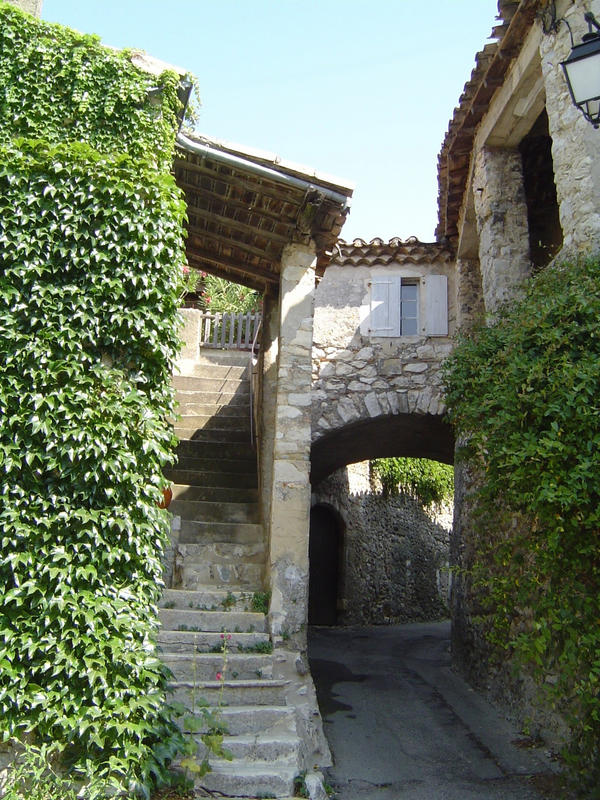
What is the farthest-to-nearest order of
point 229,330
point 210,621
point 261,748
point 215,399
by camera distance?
1. point 229,330
2. point 215,399
3. point 210,621
4. point 261,748

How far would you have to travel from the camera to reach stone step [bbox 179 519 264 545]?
7.15 m

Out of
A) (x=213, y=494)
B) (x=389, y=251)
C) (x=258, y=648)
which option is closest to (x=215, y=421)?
(x=213, y=494)

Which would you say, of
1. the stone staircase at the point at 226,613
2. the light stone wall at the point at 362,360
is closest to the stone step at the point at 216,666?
the stone staircase at the point at 226,613

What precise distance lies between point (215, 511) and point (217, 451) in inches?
52.9

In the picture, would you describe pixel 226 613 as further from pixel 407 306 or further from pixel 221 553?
pixel 407 306

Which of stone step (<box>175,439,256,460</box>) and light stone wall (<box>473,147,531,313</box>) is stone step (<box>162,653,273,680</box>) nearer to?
stone step (<box>175,439,256,460</box>)

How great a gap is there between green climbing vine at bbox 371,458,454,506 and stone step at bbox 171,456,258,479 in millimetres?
7014

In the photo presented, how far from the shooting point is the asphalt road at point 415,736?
17.1ft

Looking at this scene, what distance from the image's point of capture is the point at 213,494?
8070 mm

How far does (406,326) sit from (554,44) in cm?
467

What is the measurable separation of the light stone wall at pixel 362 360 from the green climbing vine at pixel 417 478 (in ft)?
17.5

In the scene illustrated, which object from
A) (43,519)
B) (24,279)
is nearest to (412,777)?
(43,519)

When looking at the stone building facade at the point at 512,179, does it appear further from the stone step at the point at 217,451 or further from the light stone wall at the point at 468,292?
the stone step at the point at 217,451

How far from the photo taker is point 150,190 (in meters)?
4.94
